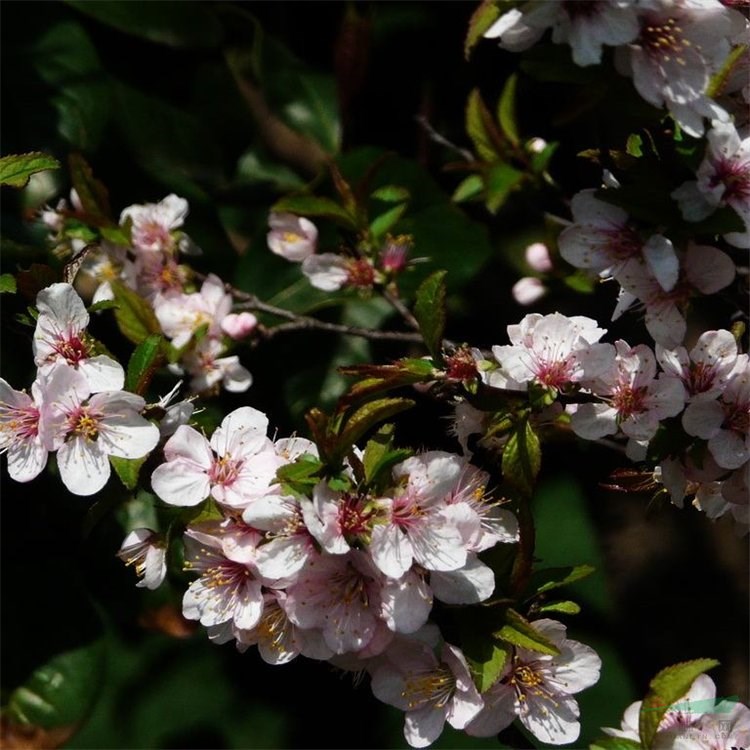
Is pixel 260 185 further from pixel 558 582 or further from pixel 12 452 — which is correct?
pixel 558 582

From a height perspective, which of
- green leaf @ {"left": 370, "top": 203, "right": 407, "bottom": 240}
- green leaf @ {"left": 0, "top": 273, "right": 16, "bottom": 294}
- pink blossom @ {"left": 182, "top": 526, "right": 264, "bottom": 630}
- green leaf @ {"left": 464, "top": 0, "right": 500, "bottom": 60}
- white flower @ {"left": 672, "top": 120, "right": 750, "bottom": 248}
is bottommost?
pink blossom @ {"left": 182, "top": 526, "right": 264, "bottom": 630}

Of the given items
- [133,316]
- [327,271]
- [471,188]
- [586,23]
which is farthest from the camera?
[471,188]

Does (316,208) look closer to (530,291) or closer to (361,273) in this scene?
(361,273)

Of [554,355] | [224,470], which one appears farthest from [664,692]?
[224,470]

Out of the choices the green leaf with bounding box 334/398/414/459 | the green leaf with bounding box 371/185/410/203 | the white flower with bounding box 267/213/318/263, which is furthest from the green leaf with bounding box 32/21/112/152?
the green leaf with bounding box 334/398/414/459

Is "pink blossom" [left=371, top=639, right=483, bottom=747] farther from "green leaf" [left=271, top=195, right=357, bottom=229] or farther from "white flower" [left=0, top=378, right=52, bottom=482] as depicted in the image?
"green leaf" [left=271, top=195, right=357, bottom=229]

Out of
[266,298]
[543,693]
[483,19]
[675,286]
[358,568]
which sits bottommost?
[266,298]

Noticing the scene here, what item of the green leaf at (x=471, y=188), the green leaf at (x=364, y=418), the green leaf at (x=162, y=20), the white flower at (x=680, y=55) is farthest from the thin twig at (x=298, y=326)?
the green leaf at (x=162, y=20)
